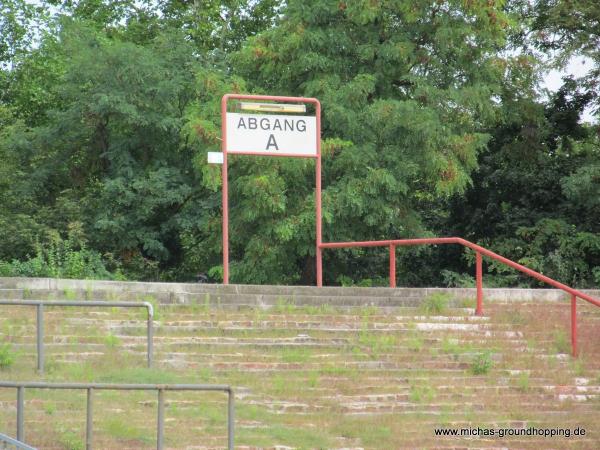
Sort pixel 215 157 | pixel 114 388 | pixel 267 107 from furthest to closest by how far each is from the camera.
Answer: pixel 267 107
pixel 215 157
pixel 114 388

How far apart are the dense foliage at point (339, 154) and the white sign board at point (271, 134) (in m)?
4.10

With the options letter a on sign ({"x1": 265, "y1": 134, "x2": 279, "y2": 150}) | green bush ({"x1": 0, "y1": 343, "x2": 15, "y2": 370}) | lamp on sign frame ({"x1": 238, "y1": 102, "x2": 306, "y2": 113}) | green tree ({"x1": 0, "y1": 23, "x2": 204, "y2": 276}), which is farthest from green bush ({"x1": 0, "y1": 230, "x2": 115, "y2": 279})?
green bush ({"x1": 0, "y1": 343, "x2": 15, "y2": 370})

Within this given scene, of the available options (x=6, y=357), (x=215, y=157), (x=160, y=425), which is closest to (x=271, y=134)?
(x=215, y=157)

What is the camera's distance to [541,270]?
24906mm

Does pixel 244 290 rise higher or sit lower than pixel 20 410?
higher

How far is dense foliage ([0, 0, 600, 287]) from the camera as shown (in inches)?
914

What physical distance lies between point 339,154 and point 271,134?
5220mm

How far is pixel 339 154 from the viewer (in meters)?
23.3

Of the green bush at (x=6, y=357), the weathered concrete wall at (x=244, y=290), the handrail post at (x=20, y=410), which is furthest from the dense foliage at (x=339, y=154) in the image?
the handrail post at (x=20, y=410)

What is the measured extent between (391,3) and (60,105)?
10827 mm

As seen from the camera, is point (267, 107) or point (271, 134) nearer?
point (267, 107)

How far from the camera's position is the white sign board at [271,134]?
18078mm

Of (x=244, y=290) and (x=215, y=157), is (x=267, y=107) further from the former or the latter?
(x=244, y=290)

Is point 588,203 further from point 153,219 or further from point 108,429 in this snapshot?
point 108,429
